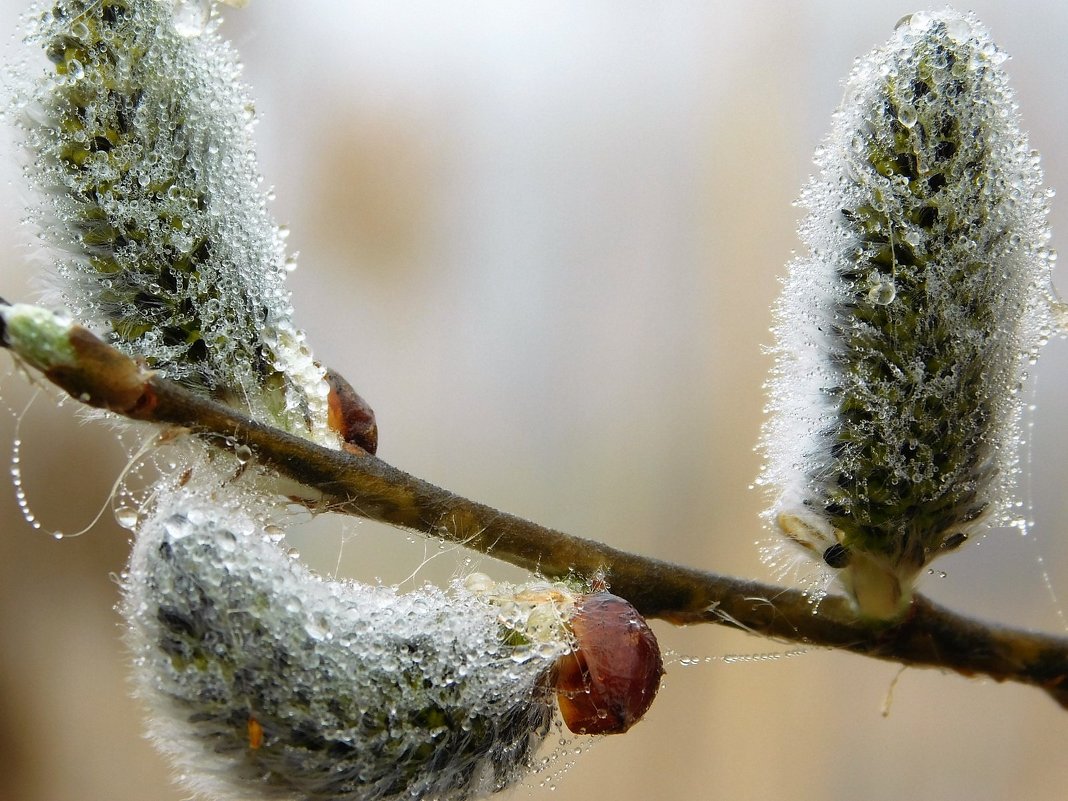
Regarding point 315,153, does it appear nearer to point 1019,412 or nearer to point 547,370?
point 547,370

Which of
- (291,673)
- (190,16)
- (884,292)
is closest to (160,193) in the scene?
(190,16)

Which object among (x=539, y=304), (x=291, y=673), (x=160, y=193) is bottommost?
(x=291, y=673)

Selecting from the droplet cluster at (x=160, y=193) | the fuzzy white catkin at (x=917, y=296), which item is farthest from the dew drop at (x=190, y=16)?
the fuzzy white catkin at (x=917, y=296)

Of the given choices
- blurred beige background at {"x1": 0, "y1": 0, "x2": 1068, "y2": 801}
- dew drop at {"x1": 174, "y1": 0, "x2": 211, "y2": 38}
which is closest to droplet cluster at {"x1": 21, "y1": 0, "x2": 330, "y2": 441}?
dew drop at {"x1": 174, "y1": 0, "x2": 211, "y2": 38}

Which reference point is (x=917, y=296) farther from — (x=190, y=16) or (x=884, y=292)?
(x=190, y=16)

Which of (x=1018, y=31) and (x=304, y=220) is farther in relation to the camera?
(x=304, y=220)

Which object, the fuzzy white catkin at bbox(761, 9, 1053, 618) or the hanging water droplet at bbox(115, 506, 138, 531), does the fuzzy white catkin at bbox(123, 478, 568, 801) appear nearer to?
the hanging water droplet at bbox(115, 506, 138, 531)

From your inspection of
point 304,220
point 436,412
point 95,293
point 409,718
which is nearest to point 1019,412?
point 409,718
